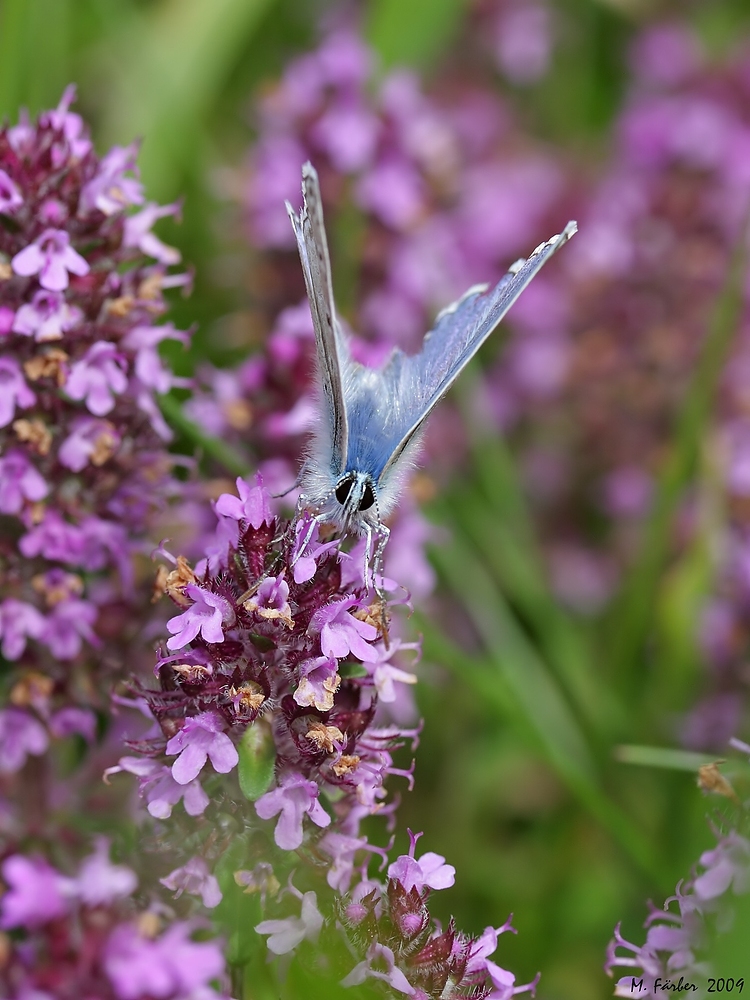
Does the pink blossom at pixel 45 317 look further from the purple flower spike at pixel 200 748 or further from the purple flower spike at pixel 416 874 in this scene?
the purple flower spike at pixel 416 874

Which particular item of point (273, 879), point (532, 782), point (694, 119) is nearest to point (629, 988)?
point (273, 879)

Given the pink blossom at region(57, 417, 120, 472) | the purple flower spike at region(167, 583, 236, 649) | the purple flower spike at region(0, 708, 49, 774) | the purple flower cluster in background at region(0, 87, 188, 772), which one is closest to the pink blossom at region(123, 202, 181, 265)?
the purple flower cluster in background at region(0, 87, 188, 772)

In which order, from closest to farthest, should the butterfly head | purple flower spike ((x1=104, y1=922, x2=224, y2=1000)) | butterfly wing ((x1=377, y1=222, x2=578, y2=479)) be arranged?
purple flower spike ((x1=104, y1=922, x2=224, y2=1000)) → butterfly wing ((x1=377, y1=222, x2=578, y2=479)) → the butterfly head

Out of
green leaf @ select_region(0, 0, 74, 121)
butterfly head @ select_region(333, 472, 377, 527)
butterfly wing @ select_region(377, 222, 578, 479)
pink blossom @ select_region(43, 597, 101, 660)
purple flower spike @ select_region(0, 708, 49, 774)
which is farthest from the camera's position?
green leaf @ select_region(0, 0, 74, 121)

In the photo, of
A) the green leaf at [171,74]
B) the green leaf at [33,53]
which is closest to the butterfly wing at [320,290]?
the green leaf at [33,53]

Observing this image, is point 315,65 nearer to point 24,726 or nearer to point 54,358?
point 54,358

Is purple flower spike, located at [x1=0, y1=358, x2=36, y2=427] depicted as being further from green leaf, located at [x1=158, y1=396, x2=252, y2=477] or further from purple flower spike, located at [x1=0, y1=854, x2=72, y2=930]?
purple flower spike, located at [x1=0, y1=854, x2=72, y2=930]
